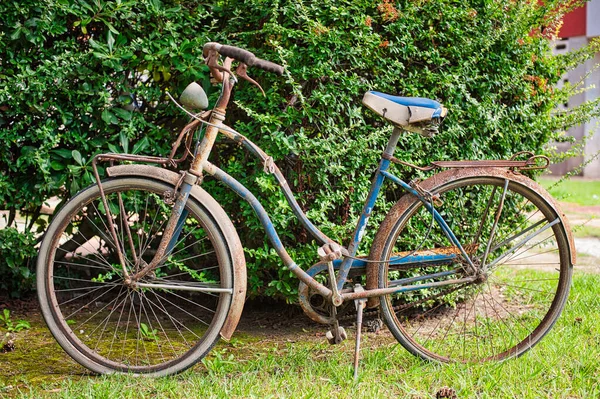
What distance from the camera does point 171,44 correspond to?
341 cm

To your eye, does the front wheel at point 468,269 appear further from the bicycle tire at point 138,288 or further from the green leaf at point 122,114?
the green leaf at point 122,114

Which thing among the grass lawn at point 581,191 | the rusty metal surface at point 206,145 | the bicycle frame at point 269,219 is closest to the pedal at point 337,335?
the bicycle frame at point 269,219

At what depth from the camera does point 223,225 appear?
2.84 m

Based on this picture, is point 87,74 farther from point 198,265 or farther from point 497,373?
point 497,373

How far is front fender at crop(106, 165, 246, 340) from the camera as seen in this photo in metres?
2.84

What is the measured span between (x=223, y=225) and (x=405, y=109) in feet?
3.09

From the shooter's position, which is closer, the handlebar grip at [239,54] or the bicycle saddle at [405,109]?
the handlebar grip at [239,54]

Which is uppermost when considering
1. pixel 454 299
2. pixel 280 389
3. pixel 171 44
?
pixel 171 44

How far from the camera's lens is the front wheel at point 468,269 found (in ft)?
9.93

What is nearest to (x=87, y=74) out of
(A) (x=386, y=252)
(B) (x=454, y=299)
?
(A) (x=386, y=252)

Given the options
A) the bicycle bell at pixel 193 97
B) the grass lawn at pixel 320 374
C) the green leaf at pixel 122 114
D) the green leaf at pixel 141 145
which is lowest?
the grass lawn at pixel 320 374

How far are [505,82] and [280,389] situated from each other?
83.6 inches

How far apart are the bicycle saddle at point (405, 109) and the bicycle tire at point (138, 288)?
0.89 meters

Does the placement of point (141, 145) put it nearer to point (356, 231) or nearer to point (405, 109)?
point (356, 231)
